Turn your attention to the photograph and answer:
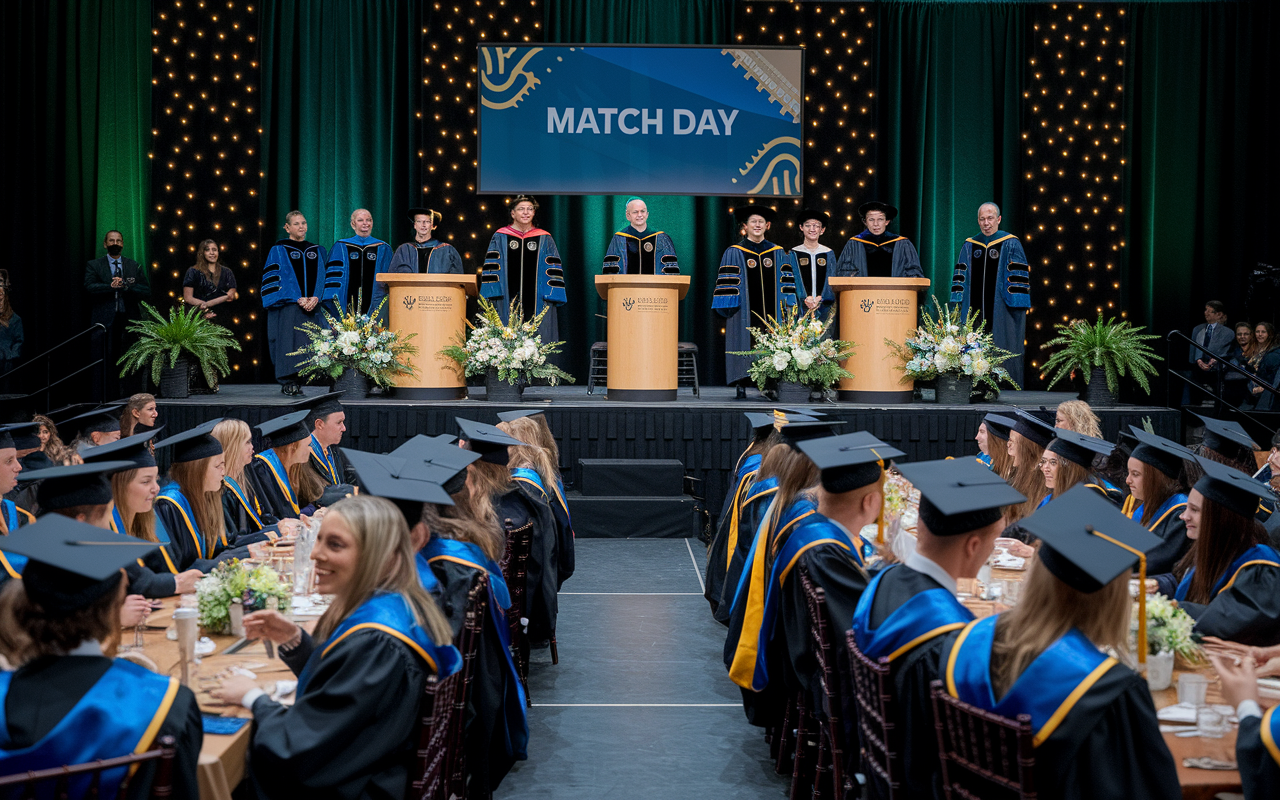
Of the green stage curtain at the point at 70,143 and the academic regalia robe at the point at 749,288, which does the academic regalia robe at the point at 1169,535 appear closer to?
the academic regalia robe at the point at 749,288

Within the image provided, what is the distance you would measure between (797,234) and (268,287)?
5.83m

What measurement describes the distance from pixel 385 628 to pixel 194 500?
8.13 feet

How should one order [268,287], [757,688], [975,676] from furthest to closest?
[268,287], [757,688], [975,676]

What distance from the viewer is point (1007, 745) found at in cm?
203

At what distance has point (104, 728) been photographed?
197 cm

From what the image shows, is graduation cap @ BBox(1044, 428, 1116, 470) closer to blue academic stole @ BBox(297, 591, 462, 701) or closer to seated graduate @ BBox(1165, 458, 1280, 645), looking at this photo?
seated graduate @ BBox(1165, 458, 1280, 645)

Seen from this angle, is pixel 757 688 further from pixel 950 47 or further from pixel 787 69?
pixel 950 47

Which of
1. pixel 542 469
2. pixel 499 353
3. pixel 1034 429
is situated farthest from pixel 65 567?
pixel 499 353

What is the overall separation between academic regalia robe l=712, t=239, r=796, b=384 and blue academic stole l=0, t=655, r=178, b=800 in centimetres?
874

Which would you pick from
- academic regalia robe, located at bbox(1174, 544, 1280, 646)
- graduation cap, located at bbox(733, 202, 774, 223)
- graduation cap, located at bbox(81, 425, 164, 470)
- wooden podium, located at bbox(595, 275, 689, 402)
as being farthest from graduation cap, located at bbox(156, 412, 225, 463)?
graduation cap, located at bbox(733, 202, 774, 223)

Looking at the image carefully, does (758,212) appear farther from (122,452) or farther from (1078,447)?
(122,452)

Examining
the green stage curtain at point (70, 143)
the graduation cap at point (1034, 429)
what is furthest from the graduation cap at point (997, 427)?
the green stage curtain at point (70, 143)

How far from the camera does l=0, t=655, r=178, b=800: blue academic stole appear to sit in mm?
1919

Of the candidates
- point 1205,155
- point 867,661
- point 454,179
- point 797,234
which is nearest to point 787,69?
point 797,234
